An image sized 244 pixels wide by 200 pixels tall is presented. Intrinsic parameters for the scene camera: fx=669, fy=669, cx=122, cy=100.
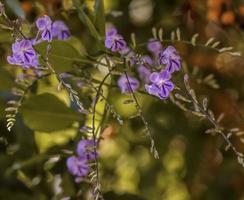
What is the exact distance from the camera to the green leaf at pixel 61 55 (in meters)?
0.56

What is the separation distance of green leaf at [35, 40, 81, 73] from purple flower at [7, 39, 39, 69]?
1.8 inches

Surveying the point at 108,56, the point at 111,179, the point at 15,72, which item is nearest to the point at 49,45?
the point at 108,56

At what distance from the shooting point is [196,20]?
0.82 metres

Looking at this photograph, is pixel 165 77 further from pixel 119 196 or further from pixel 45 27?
pixel 119 196

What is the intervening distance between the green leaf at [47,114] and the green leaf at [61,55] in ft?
0.27

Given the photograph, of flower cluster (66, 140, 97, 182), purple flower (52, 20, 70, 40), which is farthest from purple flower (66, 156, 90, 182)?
purple flower (52, 20, 70, 40)

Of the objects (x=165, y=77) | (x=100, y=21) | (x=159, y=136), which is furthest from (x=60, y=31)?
(x=159, y=136)

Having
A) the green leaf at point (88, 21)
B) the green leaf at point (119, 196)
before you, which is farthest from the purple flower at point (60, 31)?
the green leaf at point (119, 196)

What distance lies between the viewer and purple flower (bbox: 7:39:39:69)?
50cm

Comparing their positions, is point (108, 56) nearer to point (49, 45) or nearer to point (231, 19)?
point (49, 45)

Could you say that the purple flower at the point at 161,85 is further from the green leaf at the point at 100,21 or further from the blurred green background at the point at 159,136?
the blurred green background at the point at 159,136

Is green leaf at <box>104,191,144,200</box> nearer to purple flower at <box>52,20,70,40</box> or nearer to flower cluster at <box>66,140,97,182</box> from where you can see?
flower cluster at <box>66,140,97,182</box>

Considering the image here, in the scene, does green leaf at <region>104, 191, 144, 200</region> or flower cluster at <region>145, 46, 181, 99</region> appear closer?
flower cluster at <region>145, 46, 181, 99</region>

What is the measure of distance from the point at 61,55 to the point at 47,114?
0.10 meters
